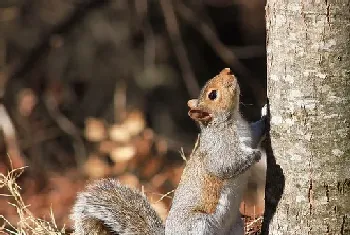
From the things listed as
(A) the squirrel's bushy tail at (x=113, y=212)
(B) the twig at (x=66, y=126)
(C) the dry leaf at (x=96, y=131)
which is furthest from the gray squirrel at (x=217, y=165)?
(B) the twig at (x=66, y=126)

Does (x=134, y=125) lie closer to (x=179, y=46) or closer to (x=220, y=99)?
(x=179, y=46)

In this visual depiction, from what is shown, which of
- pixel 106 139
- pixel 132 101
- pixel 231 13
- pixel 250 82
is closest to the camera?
pixel 106 139

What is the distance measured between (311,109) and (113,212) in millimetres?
884

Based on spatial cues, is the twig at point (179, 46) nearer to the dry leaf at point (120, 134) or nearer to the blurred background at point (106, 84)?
the blurred background at point (106, 84)

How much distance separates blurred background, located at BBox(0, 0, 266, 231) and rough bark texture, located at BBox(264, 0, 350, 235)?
253cm

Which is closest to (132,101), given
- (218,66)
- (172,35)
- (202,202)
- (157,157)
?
(218,66)

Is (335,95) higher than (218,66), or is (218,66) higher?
(218,66)

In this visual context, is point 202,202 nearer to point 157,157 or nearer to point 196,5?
point 157,157

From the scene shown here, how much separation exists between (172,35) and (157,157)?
1167 mm

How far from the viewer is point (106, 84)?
7469mm

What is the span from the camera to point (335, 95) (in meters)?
2.33

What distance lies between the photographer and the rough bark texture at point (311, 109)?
91.0 inches

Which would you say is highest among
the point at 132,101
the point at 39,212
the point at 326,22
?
the point at 132,101

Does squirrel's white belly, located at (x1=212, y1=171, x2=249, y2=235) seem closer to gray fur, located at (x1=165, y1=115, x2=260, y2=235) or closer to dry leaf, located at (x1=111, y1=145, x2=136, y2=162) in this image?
gray fur, located at (x1=165, y1=115, x2=260, y2=235)
